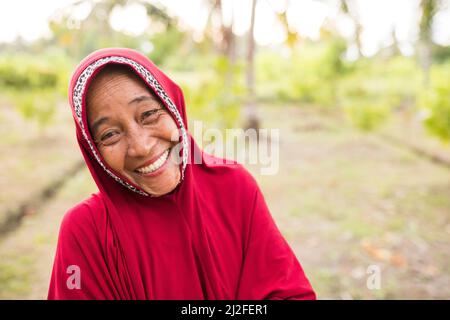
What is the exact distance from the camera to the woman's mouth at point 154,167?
46.7 inches

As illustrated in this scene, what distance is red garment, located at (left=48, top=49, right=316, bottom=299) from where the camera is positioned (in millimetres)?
1163

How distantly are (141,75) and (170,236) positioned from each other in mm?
539

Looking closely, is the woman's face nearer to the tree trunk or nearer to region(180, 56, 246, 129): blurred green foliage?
region(180, 56, 246, 129): blurred green foliage

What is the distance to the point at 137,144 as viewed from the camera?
1.14 meters

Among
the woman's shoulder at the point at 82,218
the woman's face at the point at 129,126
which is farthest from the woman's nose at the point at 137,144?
the woman's shoulder at the point at 82,218

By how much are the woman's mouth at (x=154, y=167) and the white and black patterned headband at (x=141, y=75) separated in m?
0.06

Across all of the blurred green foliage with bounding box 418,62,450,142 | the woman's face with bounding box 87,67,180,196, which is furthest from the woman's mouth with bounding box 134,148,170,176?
the blurred green foliage with bounding box 418,62,450,142

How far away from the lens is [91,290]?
3.79 ft

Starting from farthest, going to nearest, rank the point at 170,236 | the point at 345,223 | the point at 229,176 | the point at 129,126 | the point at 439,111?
1. the point at 439,111
2. the point at 345,223
3. the point at 229,176
4. the point at 170,236
5. the point at 129,126

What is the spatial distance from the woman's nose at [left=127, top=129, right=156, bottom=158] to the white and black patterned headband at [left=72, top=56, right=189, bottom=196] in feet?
0.35

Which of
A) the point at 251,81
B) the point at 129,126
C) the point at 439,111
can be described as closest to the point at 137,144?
the point at 129,126

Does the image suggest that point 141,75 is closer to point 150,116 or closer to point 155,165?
point 150,116

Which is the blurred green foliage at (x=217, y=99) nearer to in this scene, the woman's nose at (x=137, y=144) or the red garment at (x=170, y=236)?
the red garment at (x=170, y=236)
